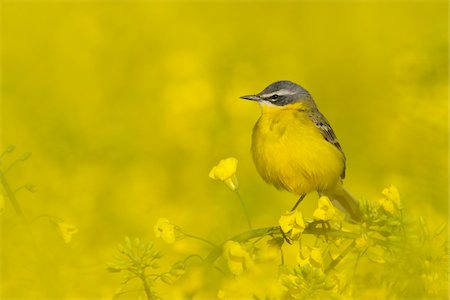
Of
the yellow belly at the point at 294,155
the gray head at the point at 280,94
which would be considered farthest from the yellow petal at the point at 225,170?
the gray head at the point at 280,94

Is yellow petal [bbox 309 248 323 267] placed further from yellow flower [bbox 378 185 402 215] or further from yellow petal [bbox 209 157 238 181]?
yellow petal [bbox 209 157 238 181]

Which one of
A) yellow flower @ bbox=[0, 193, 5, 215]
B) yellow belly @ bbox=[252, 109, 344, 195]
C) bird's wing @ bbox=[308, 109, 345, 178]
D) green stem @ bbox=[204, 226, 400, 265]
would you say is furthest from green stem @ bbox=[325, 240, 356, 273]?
bird's wing @ bbox=[308, 109, 345, 178]

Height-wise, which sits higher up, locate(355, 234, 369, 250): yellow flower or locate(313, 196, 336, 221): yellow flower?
locate(313, 196, 336, 221): yellow flower

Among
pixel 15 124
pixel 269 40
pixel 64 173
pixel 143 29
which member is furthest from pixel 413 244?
pixel 143 29

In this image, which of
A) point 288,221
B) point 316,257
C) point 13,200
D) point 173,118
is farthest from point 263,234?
point 173,118

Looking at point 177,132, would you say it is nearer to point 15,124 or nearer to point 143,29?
point 15,124

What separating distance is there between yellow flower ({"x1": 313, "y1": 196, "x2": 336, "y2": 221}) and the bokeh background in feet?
1.10

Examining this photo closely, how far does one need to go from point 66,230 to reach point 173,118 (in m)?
5.26

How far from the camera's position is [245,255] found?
3418 mm

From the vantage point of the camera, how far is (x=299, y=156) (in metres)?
5.50

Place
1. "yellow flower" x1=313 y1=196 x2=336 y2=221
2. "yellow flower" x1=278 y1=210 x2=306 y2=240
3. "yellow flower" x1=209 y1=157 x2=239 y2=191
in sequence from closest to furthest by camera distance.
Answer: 1. "yellow flower" x1=313 y1=196 x2=336 y2=221
2. "yellow flower" x1=278 y1=210 x2=306 y2=240
3. "yellow flower" x1=209 y1=157 x2=239 y2=191

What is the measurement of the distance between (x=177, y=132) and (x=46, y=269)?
4.97 m

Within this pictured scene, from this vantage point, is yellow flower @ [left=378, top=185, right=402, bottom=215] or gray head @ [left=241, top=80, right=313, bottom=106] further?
gray head @ [left=241, top=80, right=313, bottom=106]

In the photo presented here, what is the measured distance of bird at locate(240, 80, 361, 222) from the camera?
548cm
